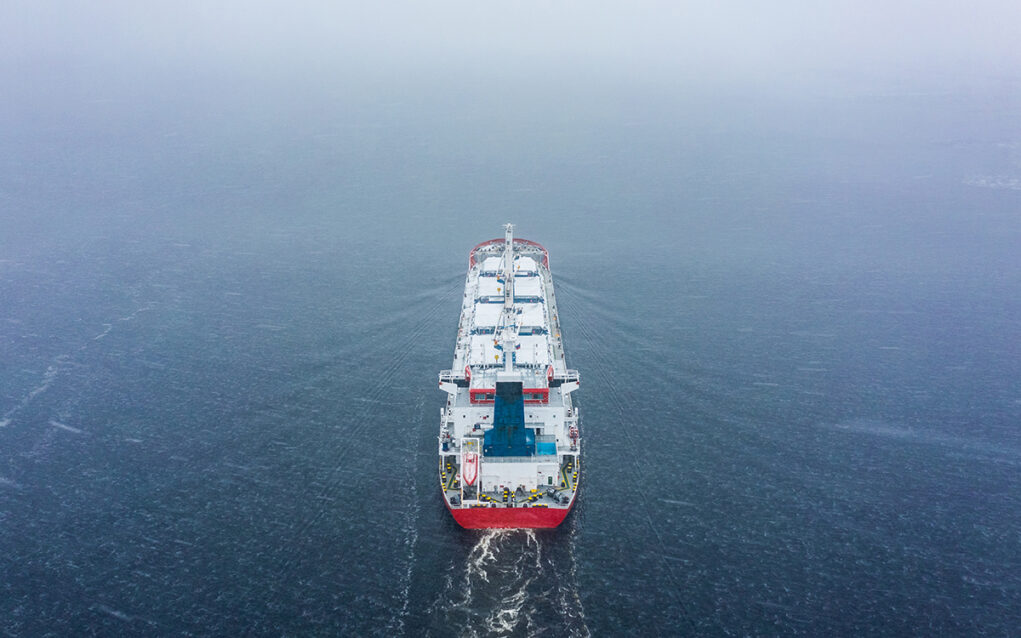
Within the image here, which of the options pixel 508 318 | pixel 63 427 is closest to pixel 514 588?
pixel 508 318

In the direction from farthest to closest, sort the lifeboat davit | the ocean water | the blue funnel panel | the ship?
1. the blue funnel panel
2. the ship
3. the lifeboat davit
4. the ocean water

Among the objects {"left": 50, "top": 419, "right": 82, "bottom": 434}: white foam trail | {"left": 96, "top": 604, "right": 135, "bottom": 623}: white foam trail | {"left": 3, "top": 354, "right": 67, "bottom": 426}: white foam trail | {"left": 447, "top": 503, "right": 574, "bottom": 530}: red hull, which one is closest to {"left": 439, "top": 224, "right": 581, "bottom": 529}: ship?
{"left": 447, "top": 503, "right": 574, "bottom": 530}: red hull

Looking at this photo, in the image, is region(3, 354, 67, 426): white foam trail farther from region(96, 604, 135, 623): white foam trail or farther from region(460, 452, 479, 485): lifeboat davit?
region(460, 452, 479, 485): lifeboat davit

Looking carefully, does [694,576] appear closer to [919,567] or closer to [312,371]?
[919,567]

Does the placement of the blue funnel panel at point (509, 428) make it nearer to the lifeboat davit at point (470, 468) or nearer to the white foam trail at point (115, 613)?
the lifeboat davit at point (470, 468)

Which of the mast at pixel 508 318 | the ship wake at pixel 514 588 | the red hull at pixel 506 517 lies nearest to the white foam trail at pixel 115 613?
the ship wake at pixel 514 588

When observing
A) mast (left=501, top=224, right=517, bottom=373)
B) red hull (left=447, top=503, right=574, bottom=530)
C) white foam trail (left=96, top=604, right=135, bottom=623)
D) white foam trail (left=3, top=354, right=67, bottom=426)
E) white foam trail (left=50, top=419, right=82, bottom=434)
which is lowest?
white foam trail (left=96, top=604, right=135, bottom=623)
